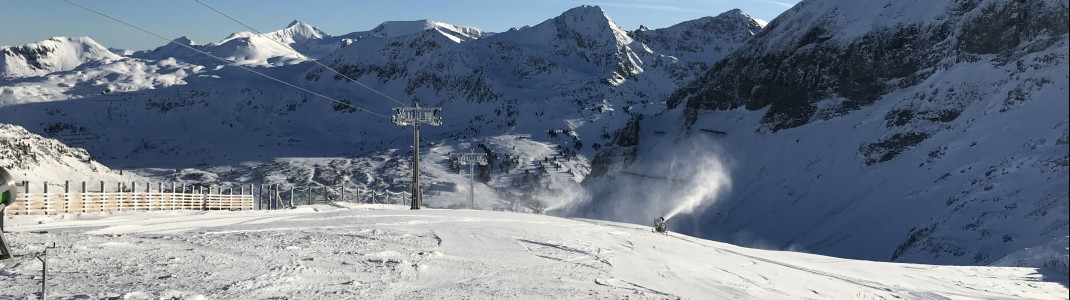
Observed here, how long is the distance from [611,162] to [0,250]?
9937cm

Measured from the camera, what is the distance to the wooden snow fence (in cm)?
2848

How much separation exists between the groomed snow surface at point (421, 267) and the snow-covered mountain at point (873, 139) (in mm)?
13079

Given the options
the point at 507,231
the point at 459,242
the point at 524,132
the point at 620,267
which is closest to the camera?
the point at 620,267

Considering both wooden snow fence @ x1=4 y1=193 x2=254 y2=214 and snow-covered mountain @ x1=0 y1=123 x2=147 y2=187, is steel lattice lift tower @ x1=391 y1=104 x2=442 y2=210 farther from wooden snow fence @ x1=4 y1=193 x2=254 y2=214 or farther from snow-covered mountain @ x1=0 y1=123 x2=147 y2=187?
snow-covered mountain @ x1=0 y1=123 x2=147 y2=187

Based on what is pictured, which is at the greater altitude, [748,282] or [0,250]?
[0,250]

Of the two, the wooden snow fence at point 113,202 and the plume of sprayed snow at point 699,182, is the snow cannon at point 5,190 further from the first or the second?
the plume of sprayed snow at point 699,182

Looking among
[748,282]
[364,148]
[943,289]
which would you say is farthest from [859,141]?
[364,148]

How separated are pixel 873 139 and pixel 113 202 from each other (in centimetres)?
6847

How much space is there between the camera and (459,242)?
2305 cm

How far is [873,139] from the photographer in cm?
7769

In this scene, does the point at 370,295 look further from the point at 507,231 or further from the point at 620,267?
the point at 507,231

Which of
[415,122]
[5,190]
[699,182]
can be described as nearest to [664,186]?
[699,182]

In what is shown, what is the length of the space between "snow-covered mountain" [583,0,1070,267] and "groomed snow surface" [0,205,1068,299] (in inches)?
515

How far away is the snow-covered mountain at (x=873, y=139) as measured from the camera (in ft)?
174
